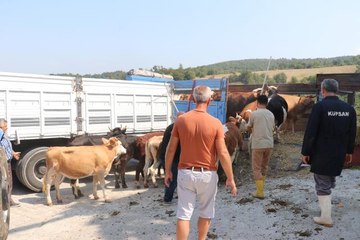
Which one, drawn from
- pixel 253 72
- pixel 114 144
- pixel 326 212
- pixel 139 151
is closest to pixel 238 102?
pixel 139 151

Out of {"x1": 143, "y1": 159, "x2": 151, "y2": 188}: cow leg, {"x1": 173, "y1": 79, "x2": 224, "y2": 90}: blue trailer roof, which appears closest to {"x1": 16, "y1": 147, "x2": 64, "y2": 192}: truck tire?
{"x1": 143, "y1": 159, "x2": 151, "y2": 188}: cow leg

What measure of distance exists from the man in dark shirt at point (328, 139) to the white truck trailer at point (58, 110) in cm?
609

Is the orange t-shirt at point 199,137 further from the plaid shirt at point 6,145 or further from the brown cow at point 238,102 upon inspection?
the brown cow at point 238,102

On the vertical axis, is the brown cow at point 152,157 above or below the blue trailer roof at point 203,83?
below

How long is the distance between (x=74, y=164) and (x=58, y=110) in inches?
80.3

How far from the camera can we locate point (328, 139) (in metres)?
5.35

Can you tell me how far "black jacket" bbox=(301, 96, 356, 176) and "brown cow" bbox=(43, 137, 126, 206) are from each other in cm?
432

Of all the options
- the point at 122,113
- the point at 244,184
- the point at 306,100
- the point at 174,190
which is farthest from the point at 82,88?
the point at 306,100

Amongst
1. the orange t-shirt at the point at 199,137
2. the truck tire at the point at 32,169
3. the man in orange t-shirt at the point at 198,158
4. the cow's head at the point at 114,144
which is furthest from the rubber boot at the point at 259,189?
the truck tire at the point at 32,169

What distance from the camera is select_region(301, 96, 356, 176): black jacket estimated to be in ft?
17.4

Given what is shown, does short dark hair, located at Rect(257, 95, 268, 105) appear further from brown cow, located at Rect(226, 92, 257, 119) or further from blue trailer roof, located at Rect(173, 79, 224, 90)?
brown cow, located at Rect(226, 92, 257, 119)

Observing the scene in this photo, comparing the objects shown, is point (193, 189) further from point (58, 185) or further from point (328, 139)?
point (58, 185)

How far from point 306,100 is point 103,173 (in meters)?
7.84

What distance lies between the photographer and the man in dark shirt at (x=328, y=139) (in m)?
5.31
